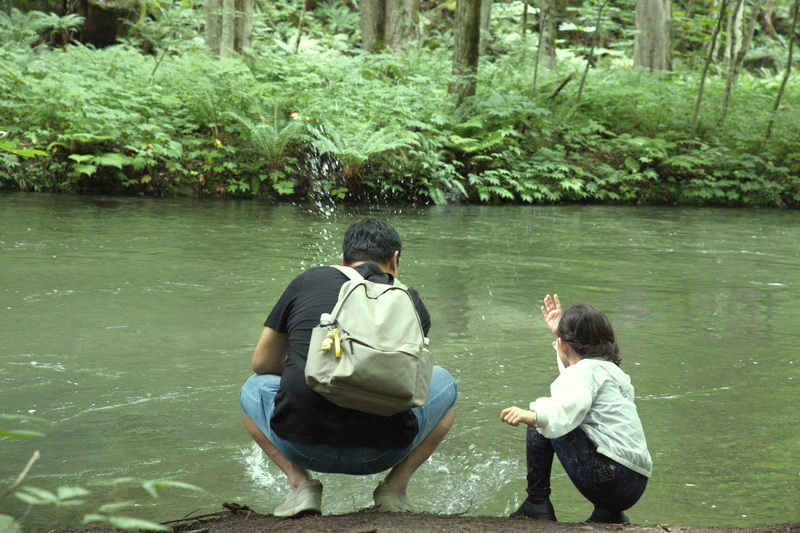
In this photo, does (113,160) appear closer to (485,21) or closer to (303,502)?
(303,502)

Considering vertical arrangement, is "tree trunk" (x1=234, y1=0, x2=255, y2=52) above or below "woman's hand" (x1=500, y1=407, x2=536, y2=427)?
above

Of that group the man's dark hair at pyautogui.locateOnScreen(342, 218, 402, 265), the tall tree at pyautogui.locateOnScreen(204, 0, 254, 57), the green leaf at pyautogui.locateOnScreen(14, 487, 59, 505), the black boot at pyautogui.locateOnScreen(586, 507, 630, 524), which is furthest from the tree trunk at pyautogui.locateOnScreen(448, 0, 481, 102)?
the green leaf at pyautogui.locateOnScreen(14, 487, 59, 505)

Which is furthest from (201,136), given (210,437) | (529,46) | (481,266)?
(210,437)

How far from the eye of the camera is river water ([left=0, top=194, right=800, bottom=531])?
3.98 meters

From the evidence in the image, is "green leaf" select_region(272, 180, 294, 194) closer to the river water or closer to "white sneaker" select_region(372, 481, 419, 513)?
the river water

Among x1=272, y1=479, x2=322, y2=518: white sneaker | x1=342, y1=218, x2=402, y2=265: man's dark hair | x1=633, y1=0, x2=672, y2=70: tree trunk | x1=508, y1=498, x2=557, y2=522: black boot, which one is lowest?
x1=508, y1=498, x2=557, y2=522: black boot

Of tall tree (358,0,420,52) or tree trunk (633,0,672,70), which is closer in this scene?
tall tree (358,0,420,52)

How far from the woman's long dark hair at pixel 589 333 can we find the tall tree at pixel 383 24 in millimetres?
18475

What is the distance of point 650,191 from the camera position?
750 inches

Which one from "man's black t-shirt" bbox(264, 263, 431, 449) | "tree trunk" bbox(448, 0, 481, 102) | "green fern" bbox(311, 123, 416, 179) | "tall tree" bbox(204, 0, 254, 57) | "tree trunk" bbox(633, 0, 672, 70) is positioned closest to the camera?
"man's black t-shirt" bbox(264, 263, 431, 449)

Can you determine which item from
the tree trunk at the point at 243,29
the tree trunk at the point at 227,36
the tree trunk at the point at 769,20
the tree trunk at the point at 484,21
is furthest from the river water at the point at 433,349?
the tree trunk at the point at 769,20

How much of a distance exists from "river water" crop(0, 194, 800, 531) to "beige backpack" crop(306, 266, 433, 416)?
87 cm

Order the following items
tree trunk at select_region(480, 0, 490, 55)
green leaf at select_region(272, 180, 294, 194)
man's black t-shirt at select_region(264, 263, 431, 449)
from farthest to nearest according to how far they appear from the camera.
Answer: tree trunk at select_region(480, 0, 490, 55), green leaf at select_region(272, 180, 294, 194), man's black t-shirt at select_region(264, 263, 431, 449)

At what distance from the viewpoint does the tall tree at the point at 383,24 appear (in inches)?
832
